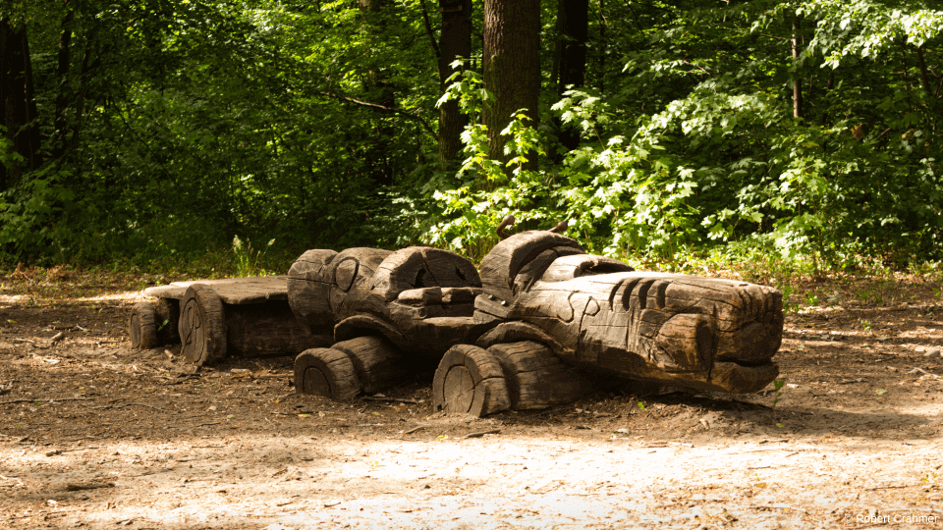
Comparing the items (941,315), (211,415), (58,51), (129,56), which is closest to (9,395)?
(211,415)

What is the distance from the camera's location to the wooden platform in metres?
6.03

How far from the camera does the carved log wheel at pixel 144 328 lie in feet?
22.5

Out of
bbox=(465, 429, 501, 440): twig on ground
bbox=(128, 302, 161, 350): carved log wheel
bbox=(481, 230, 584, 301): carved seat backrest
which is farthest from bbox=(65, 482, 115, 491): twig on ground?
bbox=(128, 302, 161, 350): carved log wheel

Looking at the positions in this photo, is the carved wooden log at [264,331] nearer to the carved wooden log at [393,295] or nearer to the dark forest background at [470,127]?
the carved wooden log at [393,295]

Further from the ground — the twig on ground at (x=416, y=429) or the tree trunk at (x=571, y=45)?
the tree trunk at (x=571, y=45)

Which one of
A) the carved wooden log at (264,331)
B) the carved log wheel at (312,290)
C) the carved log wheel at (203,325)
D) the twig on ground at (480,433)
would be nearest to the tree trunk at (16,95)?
the carved log wheel at (203,325)

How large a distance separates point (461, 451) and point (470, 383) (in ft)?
2.32

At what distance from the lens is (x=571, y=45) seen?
1313cm

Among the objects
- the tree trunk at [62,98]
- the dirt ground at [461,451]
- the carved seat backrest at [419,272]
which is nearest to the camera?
the dirt ground at [461,451]

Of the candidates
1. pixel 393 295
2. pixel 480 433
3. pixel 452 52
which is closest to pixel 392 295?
pixel 393 295

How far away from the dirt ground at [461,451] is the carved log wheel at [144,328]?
1.06 feet

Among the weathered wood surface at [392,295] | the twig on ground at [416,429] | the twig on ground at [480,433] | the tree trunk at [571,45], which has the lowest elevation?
the twig on ground at [416,429]

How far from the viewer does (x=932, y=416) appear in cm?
430

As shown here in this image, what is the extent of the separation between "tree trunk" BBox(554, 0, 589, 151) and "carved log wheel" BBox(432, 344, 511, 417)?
8933 mm
